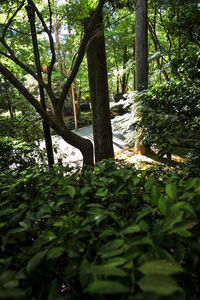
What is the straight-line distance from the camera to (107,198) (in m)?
1.14

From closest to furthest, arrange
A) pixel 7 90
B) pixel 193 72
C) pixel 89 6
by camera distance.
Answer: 1. pixel 193 72
2. pixel 89 6
3. pixel 7 90

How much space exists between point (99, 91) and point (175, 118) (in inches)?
88.9

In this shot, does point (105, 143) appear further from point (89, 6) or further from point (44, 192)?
point (44, 192)

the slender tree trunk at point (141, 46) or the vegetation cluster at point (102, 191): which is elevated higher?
the slender tree trunk at point (141, 46)

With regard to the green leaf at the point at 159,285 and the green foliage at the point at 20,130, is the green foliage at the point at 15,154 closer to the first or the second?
the green foliage at the point at 20,130

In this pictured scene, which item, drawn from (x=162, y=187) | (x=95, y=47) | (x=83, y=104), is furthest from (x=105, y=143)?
(x=83, y=104)

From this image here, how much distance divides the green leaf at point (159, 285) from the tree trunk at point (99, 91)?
4.68 meters

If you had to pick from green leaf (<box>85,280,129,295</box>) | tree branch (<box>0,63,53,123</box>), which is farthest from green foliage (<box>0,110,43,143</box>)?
green leaf (<box>85,280,129,295</box>)

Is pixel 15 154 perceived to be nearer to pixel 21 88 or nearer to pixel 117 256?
pixel 21 88

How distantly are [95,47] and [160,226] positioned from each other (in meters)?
4.94

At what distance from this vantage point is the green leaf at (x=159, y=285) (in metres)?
0.43

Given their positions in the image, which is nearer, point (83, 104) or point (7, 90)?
point (7, 90)

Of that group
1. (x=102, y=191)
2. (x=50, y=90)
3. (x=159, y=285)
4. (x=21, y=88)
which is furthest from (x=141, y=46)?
(x=159, y=285)

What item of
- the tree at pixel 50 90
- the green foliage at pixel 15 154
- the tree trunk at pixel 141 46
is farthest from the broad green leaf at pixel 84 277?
the tree trunk at pixel 141 46
